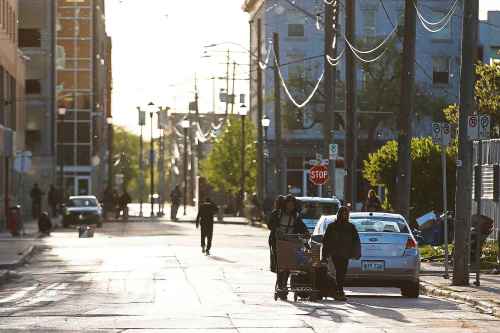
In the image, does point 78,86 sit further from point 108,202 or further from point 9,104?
point 9,104

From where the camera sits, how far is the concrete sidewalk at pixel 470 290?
74.7 feet

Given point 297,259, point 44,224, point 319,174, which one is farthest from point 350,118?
point 44,224

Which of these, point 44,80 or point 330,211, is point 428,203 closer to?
point 330,211

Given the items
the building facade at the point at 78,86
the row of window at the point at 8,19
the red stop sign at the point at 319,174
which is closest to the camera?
the red stop sign at the point at 319,174

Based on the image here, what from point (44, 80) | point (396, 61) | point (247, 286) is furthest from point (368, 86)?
point (247, 286)

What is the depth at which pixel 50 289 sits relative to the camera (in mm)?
27625

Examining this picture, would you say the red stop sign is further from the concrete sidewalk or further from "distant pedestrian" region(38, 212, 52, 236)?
the concrete sidewalk

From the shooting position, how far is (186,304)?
22.9 meters

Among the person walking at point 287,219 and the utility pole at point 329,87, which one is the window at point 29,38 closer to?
the utility pole at point 329,87

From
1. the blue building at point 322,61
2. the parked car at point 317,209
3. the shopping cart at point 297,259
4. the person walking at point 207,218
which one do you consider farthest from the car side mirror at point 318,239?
the blue building at point 322,61

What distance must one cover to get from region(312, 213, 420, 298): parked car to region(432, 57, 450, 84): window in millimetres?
74318

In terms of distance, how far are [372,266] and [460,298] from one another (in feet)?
6.79

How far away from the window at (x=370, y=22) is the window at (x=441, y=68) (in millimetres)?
4513

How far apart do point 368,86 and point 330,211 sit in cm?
5378
